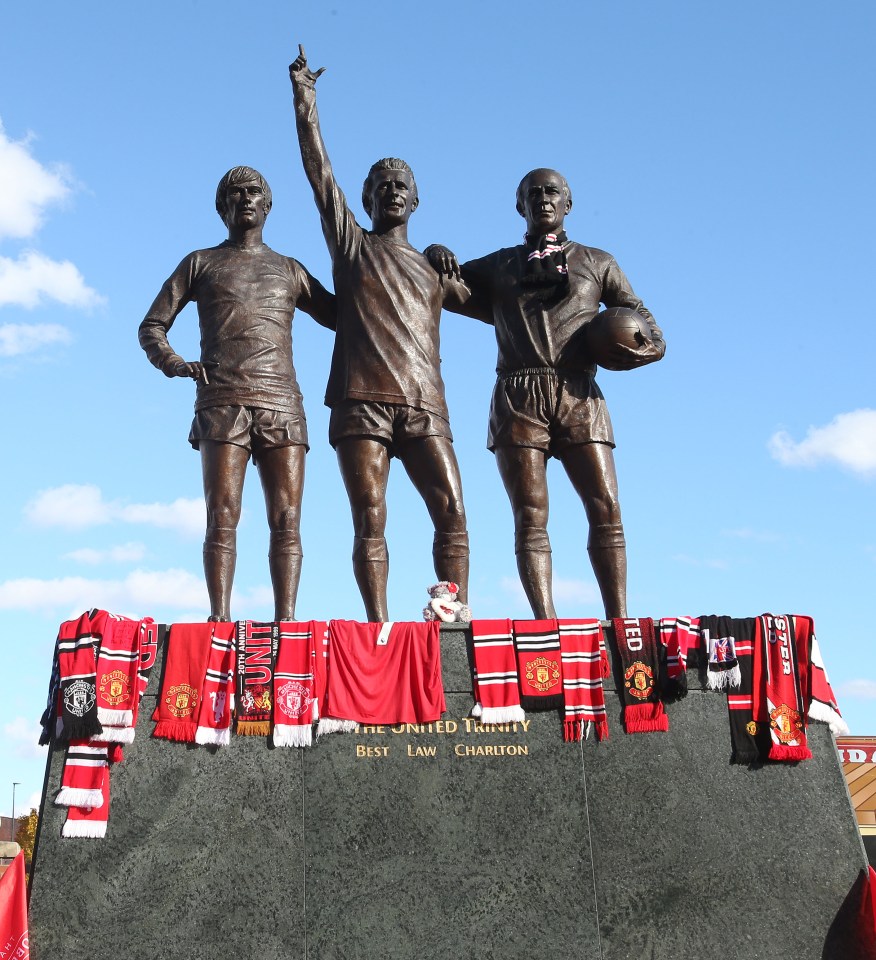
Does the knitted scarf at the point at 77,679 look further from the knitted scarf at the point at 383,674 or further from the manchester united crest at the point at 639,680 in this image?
the manchester united crest at the point at 639,680

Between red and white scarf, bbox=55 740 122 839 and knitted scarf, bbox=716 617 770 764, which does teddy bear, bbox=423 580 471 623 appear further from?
red and white scarf, bbox=55 740 122 839

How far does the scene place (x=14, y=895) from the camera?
20.6ft

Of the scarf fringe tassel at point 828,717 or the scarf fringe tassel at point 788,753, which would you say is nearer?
the scarf fringe tassel at point 788,753

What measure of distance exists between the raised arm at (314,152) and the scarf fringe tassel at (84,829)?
425 cm

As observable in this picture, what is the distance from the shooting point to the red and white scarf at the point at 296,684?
22.0 feet

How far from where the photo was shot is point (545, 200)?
8.62m

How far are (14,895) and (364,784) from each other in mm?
1954

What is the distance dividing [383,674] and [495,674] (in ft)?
2.18

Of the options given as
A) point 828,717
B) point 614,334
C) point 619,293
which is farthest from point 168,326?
point 828,717

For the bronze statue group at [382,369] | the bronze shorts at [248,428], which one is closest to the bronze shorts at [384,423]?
the bronze statue group at [382,369]

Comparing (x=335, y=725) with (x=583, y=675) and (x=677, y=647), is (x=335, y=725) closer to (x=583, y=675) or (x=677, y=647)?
(x=583, y=675)

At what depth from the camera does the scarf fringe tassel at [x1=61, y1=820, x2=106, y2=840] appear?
645 centimetres

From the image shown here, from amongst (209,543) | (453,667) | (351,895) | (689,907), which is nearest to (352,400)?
(209,543)

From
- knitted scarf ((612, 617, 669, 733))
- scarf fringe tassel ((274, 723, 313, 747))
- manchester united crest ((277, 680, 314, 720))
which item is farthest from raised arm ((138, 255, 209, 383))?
knitted scarf ((612, 617, 669, 733))
